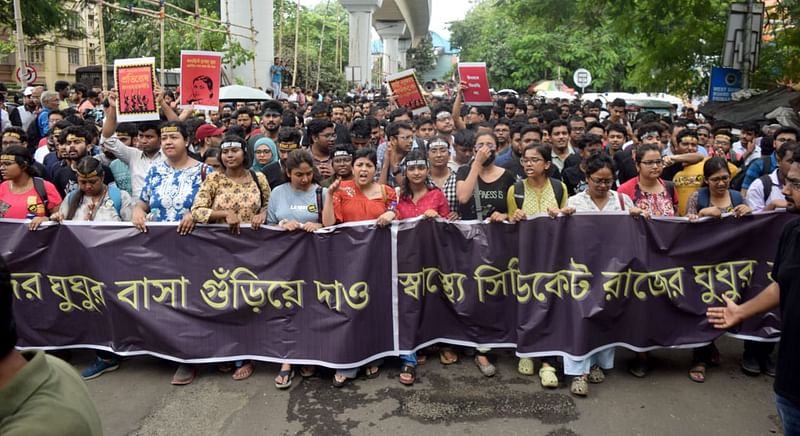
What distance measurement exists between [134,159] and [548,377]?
4.04 meters

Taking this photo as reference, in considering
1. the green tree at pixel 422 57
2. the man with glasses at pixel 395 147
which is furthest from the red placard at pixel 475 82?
the green tree at pixel 422 57

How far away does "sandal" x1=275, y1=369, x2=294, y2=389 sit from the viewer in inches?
197

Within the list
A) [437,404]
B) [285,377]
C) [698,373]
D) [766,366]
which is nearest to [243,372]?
[285,377]

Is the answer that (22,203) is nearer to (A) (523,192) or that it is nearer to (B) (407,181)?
(B) (407,181)

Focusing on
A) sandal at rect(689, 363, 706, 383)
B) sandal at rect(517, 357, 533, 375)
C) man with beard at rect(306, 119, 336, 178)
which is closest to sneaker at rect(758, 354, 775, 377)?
sandal at rect(689, 363, 706, 383)

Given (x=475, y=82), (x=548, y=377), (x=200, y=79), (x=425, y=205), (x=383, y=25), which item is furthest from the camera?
(x=383, y=25)

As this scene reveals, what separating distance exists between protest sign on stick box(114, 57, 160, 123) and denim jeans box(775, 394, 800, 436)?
5610 mm

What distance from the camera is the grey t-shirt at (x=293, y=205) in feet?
17.3

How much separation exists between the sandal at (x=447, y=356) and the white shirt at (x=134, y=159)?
2987 millimetres

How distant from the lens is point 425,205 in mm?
5414

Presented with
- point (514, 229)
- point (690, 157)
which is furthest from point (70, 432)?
point (690, 157)

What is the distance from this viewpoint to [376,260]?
511 centimetres

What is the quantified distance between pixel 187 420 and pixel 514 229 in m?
2.64

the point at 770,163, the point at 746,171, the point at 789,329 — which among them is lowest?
the point at 789,329
